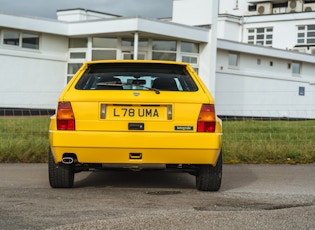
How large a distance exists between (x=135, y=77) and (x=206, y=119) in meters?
1.25

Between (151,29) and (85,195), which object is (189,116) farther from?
(151,29)

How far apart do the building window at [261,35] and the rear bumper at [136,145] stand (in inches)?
2046

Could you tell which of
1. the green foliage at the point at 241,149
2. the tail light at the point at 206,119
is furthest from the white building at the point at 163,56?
the tail light at the point at 206,119

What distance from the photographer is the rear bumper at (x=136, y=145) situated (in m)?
6.98

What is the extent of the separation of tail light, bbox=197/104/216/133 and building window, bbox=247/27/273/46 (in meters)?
51.8

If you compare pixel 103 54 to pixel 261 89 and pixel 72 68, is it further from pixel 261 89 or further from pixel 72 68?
pixel 261 89

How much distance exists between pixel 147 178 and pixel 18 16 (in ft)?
75.2

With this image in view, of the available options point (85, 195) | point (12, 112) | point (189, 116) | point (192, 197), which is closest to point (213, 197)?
point (192, 197)

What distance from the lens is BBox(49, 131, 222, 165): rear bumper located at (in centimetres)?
698

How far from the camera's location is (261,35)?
58.2 metres

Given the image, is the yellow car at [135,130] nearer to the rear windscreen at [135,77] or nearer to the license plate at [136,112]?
the license plate at [136,112]

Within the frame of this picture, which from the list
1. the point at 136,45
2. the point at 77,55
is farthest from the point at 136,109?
the point at 77,55

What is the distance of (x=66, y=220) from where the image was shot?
546 cm

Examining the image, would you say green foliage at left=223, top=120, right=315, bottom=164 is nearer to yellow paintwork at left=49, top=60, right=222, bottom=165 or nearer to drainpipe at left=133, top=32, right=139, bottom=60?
yellow paintwork at left=49, top=60, right=222, bottom=165
